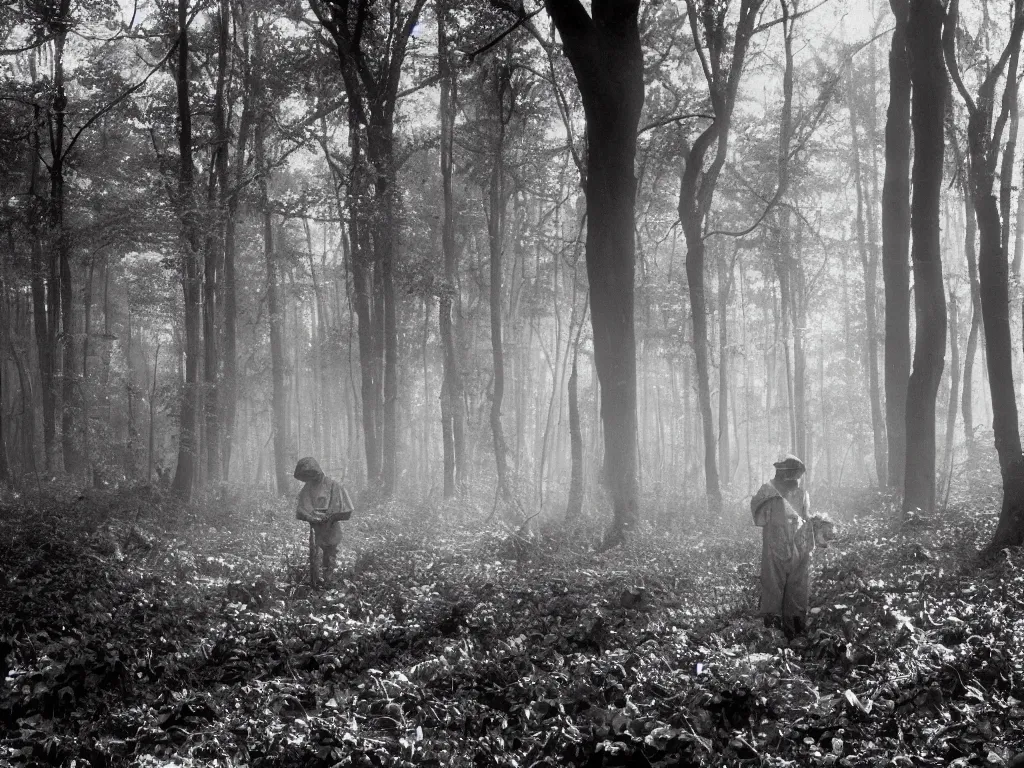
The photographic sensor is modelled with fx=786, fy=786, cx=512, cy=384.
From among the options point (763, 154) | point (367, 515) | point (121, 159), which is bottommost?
point (367, 515)

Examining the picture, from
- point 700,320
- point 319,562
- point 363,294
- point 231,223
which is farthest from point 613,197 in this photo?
point 231,223

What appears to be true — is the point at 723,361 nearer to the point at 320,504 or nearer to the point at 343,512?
the point at 343,512

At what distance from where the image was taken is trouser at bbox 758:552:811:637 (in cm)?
689

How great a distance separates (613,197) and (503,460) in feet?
29.1

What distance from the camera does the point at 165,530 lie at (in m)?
13.0

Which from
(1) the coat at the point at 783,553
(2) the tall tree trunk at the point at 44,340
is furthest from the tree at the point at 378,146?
(1) the coat at the point at 783,553

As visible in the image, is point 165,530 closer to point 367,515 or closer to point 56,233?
point 367,515

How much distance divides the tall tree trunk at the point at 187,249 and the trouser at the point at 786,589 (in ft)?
41.5

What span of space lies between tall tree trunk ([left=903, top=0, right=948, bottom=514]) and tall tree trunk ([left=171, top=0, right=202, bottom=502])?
12.4m

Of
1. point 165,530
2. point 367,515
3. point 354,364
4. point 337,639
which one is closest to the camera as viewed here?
point 337,639

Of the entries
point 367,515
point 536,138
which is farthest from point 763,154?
point 367,515

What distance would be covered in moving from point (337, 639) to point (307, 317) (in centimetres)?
4110

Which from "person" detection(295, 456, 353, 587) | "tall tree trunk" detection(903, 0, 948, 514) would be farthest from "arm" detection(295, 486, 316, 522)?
"tall tree trunk" detection(903, 0, 948, 514)

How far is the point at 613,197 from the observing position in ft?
35.2
